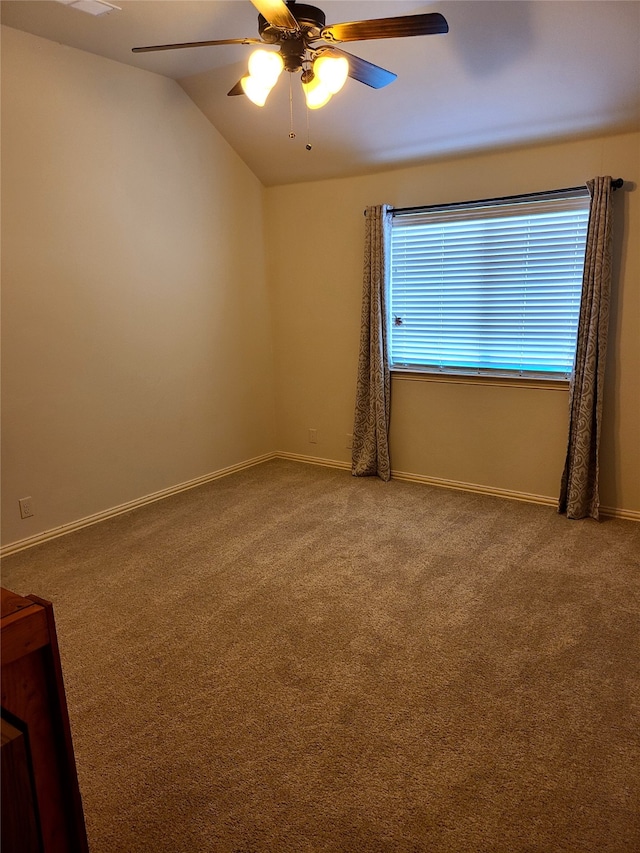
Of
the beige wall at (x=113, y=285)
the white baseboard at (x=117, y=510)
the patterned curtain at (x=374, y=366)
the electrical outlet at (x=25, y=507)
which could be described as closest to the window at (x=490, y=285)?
the patterned curtain at (x=374, y=366)

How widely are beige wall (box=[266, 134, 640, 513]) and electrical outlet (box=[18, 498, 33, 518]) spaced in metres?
2.45

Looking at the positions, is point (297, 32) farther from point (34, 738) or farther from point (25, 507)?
point (25, 507)

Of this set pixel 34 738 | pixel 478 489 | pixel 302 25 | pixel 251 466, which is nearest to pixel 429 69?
pixel 302 25

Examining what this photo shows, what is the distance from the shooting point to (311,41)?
91.9 inches

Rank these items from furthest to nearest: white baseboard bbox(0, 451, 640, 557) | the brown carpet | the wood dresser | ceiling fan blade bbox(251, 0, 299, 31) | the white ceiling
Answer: white baseboard bbox(0, 451, 640, 557) < the white ceiling < ceiling fan blade bbox(251, 0, 299, 31) < the brown carpet < the wood dresser

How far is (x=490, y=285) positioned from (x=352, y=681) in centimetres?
297

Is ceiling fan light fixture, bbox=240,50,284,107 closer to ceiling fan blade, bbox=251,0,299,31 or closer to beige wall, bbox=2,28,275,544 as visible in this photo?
ceiling fan blade, bbox=251,0,299,31

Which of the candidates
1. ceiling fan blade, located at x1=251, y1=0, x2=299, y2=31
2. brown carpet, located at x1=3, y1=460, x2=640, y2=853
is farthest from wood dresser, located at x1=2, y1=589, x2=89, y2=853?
ceiling fan blade, located at x1=251, y1=0, x2=299, y2=31

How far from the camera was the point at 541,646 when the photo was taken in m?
2.40

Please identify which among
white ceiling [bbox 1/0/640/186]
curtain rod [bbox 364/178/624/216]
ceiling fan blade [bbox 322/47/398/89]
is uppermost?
white ceiling [bbox 1/0/640/186]

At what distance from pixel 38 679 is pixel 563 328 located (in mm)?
3701

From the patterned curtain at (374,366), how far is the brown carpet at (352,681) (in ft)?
3.22

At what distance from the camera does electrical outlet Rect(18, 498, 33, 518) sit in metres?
3.38

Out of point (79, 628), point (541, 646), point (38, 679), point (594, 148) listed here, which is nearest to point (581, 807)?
point (541, 646)
